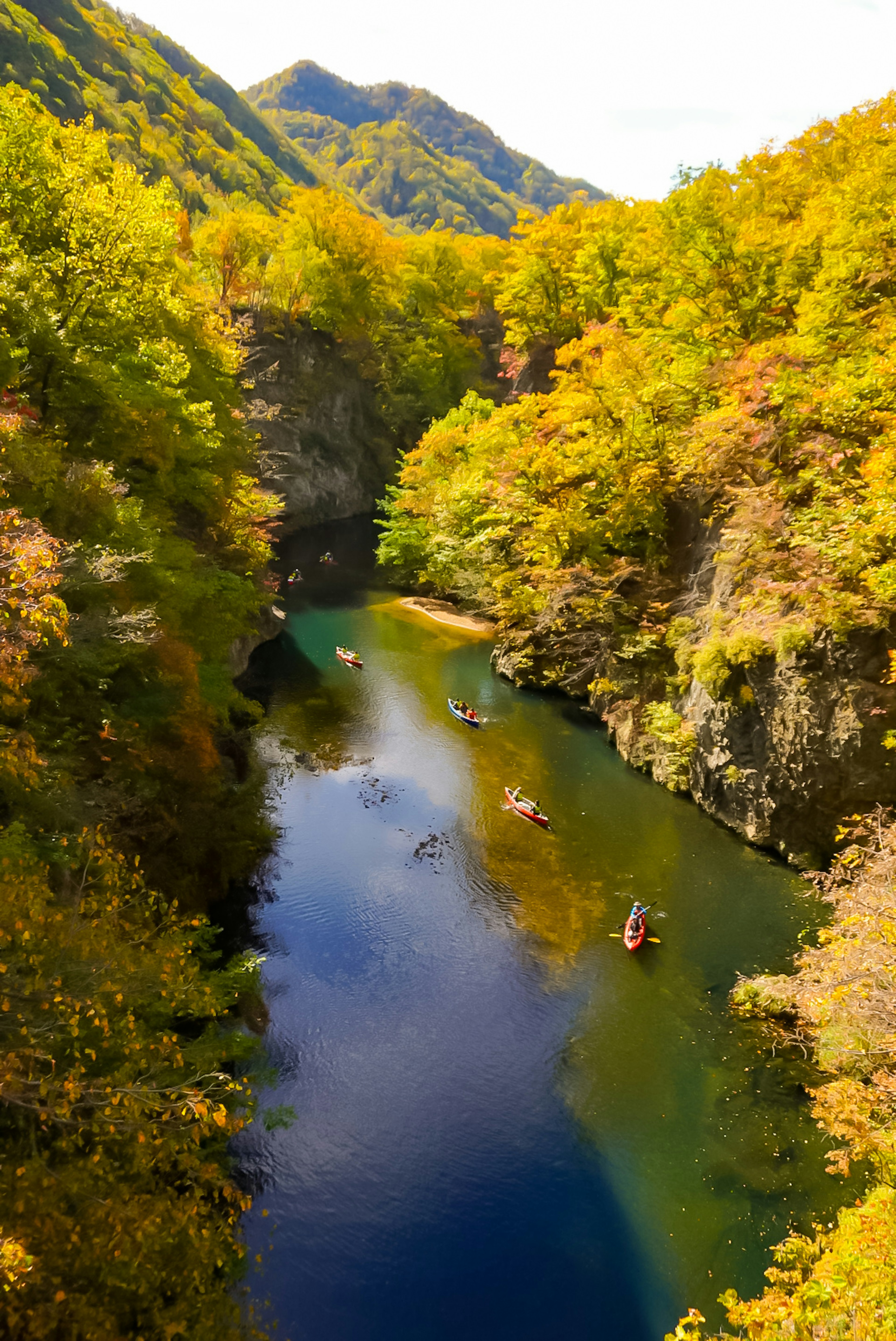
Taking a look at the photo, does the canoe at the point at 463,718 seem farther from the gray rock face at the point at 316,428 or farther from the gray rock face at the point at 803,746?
the gray rock face at the point at 316,428

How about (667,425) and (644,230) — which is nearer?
(667,425)

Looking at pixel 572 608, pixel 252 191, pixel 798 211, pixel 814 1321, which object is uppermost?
pixel 252 191

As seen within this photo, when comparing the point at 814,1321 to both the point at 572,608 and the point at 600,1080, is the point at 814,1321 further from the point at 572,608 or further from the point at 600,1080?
the point at 572,608

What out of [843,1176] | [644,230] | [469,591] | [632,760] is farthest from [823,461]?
[644,230]

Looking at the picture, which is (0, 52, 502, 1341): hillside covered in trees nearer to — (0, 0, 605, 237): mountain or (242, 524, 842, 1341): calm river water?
(242, 524, 842, 1341): calm river water

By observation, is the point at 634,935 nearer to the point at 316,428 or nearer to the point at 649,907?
the point at 649,907
